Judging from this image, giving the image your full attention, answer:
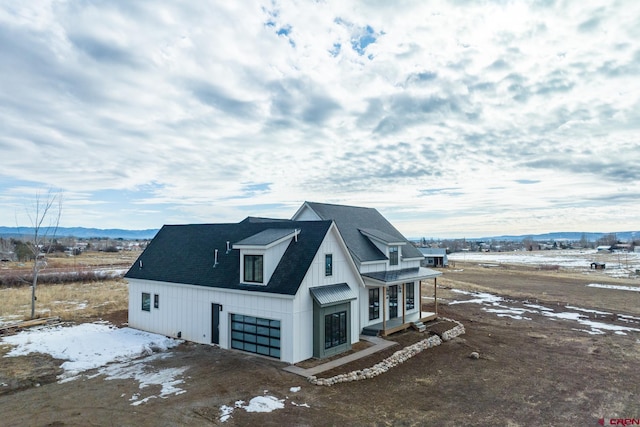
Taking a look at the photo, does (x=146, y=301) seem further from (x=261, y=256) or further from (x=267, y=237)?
(x=261, y=256)

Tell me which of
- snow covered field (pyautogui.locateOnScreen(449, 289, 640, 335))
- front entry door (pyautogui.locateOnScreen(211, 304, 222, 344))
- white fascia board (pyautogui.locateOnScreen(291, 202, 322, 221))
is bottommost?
snow covered field (pyautogui.locateOnScreen(449, 289, 640, 335))

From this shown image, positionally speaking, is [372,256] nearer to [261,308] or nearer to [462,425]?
[261,308]

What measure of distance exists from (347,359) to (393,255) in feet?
29.3

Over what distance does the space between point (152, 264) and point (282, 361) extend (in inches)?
439

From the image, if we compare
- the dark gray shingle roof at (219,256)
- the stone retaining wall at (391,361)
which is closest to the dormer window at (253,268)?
the dark gray shingle roof at (219,256)

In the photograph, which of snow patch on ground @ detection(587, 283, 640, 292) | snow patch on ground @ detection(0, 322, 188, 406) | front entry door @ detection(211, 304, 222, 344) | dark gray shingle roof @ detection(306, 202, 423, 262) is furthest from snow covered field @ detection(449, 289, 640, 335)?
snow patch on ground @ detection(0, 322, 188, 406)

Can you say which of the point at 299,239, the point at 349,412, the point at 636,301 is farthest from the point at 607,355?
the point at 636,301

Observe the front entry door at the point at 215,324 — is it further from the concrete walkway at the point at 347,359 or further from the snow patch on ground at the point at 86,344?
the concrete walkway at the point at 347,359

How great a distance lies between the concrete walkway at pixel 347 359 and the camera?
49.8 feet

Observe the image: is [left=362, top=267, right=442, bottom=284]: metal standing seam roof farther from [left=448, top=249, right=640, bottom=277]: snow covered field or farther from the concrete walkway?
[left=448, top=249, right=640, bottom=277]: snow covered field

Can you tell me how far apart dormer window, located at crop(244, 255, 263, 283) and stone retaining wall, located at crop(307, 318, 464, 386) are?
505 cm

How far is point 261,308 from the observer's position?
675 inches

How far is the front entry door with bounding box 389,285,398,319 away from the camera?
918 inches

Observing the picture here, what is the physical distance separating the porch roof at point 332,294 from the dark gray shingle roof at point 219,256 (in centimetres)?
119
